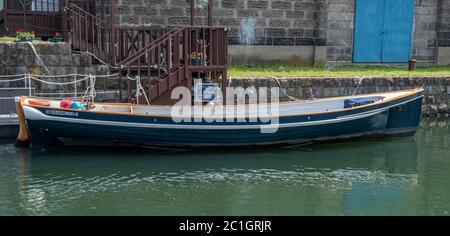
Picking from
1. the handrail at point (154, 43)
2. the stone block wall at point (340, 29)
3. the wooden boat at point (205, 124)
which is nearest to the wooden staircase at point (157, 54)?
the handrail at point (154, 43)

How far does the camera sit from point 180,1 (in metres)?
14.9

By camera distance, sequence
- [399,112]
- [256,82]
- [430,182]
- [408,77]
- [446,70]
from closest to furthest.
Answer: [430,182] → [399,112] → [256,82] → [408,77] → [446,70]

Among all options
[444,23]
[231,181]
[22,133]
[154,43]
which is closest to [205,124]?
[231,181]

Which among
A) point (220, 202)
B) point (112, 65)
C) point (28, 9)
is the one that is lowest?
point (220, 202)

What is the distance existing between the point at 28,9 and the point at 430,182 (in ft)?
37.9

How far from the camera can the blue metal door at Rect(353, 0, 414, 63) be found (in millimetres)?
16609

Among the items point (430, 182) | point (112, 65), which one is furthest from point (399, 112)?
point (112, 65)

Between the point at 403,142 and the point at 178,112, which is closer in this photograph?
the point at 178,112

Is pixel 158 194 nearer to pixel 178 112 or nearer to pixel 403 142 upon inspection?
pixel 178 112

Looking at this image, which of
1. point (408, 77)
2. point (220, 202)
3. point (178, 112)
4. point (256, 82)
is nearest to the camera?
point (220, 202)

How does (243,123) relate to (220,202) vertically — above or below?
above

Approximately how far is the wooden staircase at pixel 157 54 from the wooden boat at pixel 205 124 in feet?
2.57

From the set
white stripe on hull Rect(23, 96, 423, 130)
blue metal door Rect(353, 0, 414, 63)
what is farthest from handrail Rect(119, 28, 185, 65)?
blue metal door Rect(353, 0, 414, 63)

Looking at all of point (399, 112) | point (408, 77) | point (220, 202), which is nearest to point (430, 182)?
point (399, 112)
